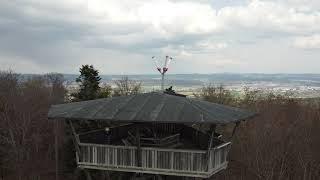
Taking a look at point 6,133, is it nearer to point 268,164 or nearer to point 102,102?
point 268,164

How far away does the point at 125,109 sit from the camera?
21.4 meters

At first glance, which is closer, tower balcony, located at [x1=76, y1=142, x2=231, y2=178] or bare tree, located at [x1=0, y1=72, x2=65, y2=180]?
tower balcony, located at [x1=76, y1=142, x2=231, y2=178]

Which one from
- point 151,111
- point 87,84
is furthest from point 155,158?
point 87,84

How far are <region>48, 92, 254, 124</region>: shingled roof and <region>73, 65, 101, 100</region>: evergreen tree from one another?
12.7 m

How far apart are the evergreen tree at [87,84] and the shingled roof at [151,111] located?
12.7 metres

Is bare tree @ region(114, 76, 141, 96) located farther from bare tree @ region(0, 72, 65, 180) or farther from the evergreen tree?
the evergreen tree

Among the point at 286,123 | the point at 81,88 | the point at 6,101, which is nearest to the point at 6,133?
the point at 6,101

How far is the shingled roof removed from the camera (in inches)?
782

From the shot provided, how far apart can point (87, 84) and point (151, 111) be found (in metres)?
16.3

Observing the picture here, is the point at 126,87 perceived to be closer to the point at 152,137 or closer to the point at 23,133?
the point at 23,133

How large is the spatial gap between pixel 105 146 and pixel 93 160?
0.91m

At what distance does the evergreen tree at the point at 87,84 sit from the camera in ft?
119

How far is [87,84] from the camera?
36250mm

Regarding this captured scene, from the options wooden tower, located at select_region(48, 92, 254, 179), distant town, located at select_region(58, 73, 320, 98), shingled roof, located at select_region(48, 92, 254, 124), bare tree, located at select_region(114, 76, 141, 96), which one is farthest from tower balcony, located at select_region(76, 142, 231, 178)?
bare tree, located at select_region(114, 76, 141, 96)
